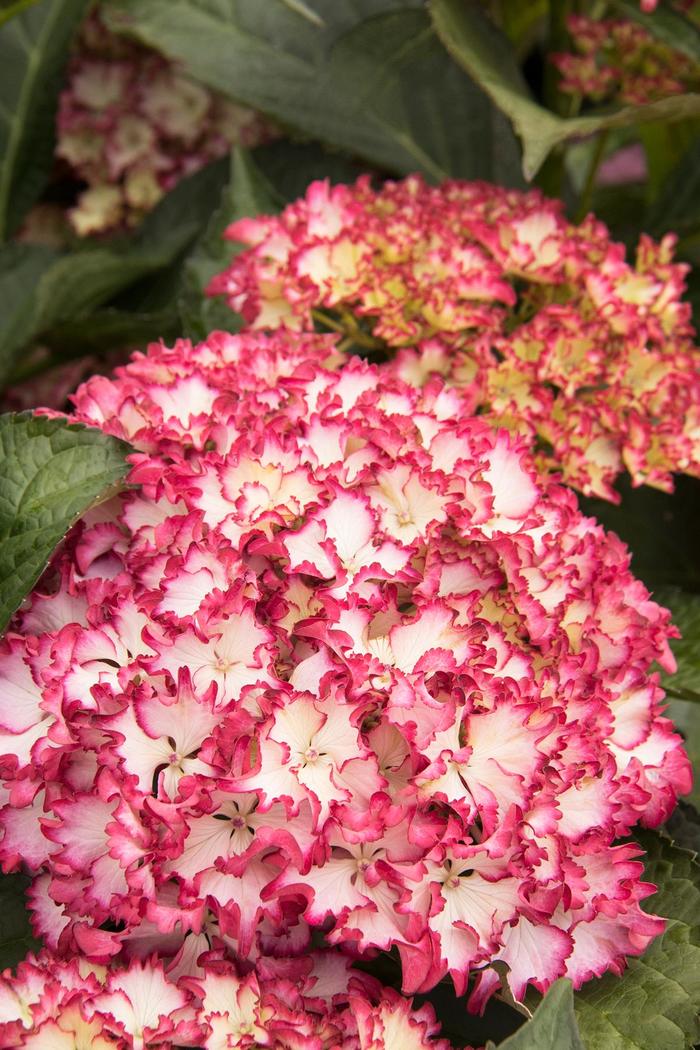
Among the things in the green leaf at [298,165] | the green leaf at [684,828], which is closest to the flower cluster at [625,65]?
the green leaf at [298,165]

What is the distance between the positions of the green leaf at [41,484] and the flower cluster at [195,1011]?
0.19 metres

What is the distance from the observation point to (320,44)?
1.29m

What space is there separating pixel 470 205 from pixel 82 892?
0.65m

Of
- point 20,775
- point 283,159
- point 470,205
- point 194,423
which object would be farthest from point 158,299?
point 20,775

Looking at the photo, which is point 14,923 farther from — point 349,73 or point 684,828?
point 349,73

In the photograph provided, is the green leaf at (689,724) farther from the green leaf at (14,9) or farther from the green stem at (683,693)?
the green leaf at (14,9)

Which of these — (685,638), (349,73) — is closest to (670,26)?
(349,73)

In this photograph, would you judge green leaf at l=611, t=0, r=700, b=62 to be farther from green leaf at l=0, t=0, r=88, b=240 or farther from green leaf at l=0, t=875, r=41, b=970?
green leaf at l=0, t=875, r=41, b=970

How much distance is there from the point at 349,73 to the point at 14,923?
853 mm

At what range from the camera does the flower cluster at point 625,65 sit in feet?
3.70

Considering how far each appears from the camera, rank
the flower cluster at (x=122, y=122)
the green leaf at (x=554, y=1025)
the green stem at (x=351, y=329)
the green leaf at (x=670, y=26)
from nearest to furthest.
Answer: the green leaf at (x=554, y=1025), the green stem at (x=351, y=329), the green leaf at (x=670, y=26), the flower cluster at (x=122, y=122)

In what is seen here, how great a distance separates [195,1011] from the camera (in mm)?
578

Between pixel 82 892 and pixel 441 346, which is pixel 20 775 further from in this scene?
pixel 441 346

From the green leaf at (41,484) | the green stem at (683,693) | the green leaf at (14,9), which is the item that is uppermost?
the green leaf at (14,9)
